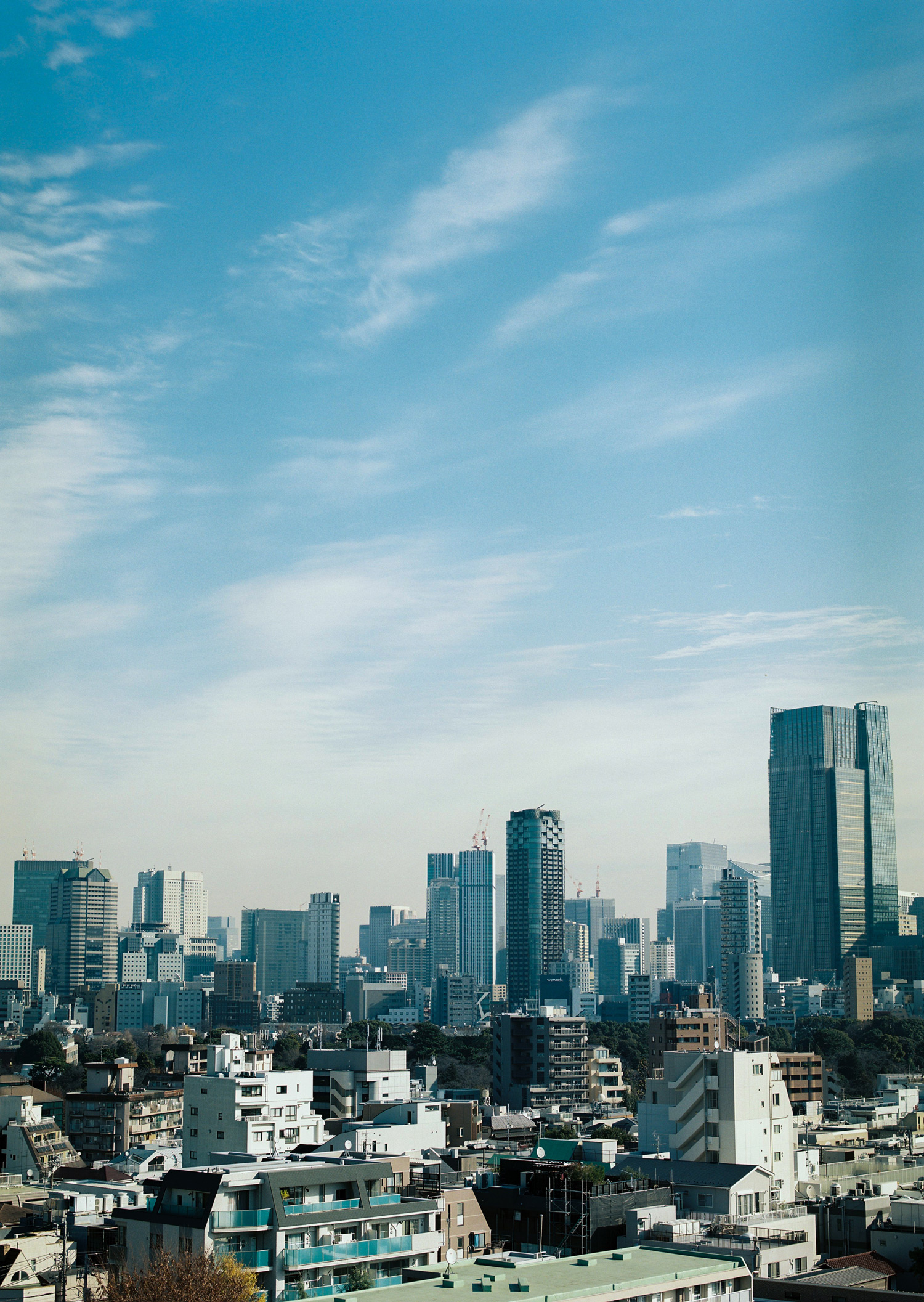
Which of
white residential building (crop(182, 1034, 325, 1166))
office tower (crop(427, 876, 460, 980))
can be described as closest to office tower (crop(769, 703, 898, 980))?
office tower (crop(427, 876, 460, 980))

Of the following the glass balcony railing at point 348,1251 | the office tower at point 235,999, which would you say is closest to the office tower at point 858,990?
the office tower at point 235,999

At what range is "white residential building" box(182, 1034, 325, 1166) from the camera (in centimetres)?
2603

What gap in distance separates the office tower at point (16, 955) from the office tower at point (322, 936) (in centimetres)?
2950

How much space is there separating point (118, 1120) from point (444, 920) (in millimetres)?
157623

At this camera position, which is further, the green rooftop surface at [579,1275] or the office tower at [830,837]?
the office tower at [830,837]

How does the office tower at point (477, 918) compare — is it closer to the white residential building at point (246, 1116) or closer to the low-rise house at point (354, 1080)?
the low-rise house at point (354, 1080)

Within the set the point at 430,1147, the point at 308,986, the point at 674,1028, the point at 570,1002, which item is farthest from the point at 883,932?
the point at 430,1147

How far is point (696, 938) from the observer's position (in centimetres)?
Result: 17388

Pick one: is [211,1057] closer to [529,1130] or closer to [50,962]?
[529,1130]

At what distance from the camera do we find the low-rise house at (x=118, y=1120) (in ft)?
118

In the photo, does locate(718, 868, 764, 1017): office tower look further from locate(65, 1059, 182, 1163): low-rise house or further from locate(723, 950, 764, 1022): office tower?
locate(65, 1059, 182, 1163): low-rise house

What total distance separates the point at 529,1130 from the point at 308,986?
78.0m

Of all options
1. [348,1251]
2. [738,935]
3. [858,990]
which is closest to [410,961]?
[738,935]

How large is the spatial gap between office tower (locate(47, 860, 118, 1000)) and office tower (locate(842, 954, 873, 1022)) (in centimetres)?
7299
